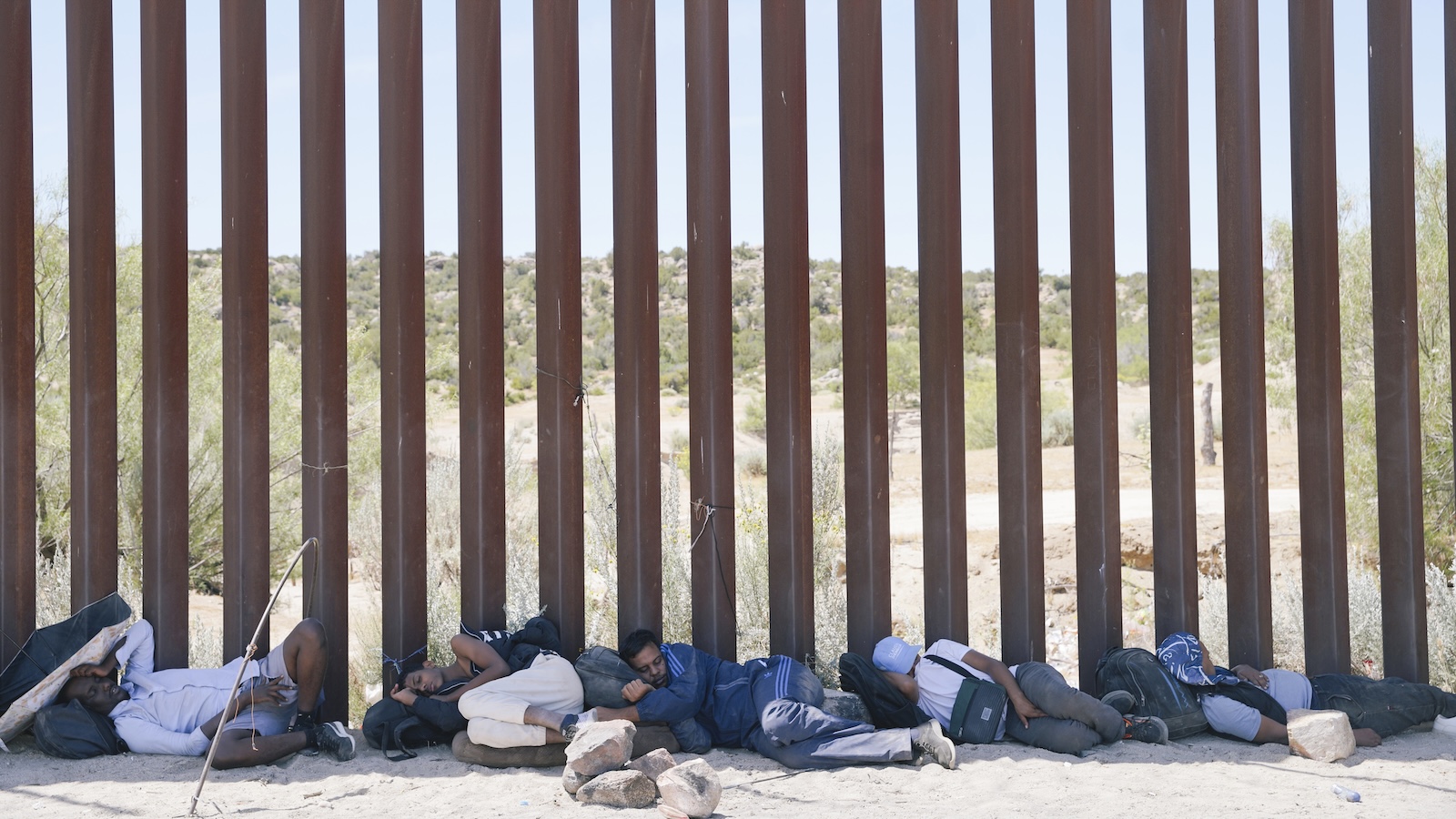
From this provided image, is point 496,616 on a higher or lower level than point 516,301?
lower

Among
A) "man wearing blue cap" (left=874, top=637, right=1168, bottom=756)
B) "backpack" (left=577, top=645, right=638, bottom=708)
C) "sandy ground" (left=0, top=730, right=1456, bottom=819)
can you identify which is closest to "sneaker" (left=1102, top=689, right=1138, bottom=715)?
"man wearing blue cap" (left=874, top=637, right=1168, bottom=756)

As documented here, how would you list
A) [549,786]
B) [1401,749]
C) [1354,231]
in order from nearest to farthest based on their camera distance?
[549,786] → [1401,749] → [1354,231]

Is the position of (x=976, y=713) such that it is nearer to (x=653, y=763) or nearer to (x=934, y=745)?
(x=934, y=745)

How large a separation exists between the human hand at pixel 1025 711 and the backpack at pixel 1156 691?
1.60ft

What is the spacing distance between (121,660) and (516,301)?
23.6 metres

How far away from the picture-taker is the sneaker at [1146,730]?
475 cm

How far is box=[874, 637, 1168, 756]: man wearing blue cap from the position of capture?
4.68m

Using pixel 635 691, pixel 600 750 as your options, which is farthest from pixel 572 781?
pixel 635 691

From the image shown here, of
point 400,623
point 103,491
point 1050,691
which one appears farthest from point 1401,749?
point 103,491

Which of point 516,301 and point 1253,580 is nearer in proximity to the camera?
point 1253,580

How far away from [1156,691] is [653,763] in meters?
2.44

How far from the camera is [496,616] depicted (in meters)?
5.34

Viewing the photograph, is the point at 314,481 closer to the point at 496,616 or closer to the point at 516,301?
the point at 496,616

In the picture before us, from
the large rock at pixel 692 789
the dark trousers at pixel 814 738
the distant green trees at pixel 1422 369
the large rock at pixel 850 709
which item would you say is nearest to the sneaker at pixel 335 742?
the large rock at pixel 692 789
